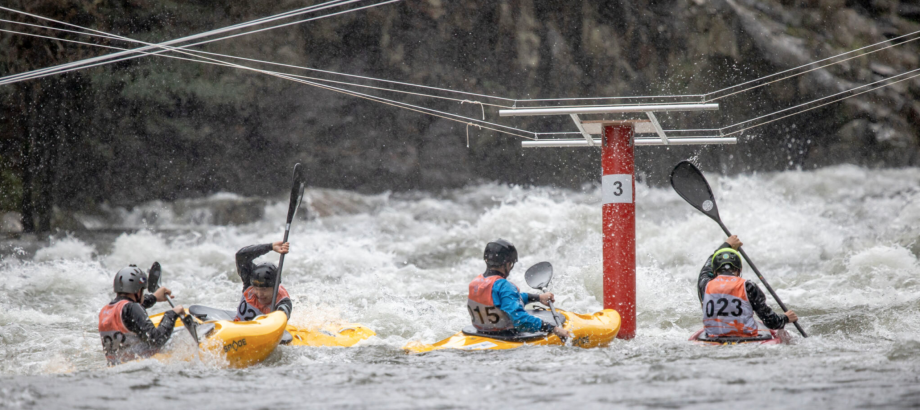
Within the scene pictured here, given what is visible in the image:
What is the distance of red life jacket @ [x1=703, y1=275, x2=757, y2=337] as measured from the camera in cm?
512

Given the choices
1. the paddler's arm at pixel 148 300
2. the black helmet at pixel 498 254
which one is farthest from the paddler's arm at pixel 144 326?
the black helmet at pixel 498 254

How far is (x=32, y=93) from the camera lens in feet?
45.9

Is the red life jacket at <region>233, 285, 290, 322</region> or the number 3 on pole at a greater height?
the number 3 on pole

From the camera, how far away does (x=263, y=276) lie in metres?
5.77

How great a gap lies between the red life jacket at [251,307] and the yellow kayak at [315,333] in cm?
12

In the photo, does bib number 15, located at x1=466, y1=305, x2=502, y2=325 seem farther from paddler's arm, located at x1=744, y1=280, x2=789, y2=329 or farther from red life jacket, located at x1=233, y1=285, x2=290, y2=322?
paddler's arm, located at x1=744, y1=280, x2=789, y2=329

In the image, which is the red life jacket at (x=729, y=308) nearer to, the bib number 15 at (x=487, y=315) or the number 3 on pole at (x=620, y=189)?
the number 3 on pole at (x=620, y=189)

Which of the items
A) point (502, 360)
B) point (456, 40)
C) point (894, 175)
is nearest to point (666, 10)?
point (456, 40)

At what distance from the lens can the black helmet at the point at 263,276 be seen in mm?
5770

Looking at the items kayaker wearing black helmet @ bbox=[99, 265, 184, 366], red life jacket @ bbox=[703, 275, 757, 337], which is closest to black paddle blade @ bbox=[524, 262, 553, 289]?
red life jacket @ bbox=[703, 275, 757, 337]

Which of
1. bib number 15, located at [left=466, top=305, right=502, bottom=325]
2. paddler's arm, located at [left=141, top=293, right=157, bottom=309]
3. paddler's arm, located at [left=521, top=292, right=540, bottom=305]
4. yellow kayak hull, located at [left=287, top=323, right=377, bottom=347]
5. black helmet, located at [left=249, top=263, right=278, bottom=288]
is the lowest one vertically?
yellow kayak hull, located at [left=287, top=323, right=377, bottom=347]

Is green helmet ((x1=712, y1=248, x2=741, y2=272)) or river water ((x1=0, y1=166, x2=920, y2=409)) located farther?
green helmet ((x1=712, y1=248, x2=741, y2=272))

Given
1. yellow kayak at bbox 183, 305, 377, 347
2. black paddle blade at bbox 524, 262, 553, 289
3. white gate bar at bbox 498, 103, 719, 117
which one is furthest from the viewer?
black paddle blade at bbox 524, 262, 553, 289

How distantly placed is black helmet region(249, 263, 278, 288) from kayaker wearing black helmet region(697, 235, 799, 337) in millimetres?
3208
